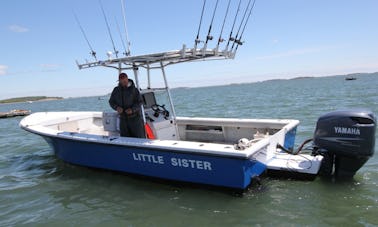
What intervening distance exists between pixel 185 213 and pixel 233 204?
0.70 metres

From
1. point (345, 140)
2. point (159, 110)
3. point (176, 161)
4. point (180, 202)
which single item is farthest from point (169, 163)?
point (345, 140)

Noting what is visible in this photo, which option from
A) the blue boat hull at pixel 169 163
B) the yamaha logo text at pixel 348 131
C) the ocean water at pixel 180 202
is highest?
the yamaha logo text at pixel 348 131

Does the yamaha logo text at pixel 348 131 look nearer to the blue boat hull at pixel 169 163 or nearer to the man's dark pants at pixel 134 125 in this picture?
the blue boat hull at pixel 169 163

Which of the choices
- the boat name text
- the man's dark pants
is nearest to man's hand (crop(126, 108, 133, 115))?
the man's dark pants

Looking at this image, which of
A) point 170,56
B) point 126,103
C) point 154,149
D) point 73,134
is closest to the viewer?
point 154,149

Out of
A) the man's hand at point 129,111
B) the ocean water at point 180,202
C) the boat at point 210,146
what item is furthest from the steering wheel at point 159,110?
the ocean water at point 180,202

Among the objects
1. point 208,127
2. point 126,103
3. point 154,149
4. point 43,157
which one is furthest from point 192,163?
point 43,157

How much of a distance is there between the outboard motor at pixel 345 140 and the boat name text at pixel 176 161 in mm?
1829

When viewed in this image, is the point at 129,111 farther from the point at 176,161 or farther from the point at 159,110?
the point at 176,161

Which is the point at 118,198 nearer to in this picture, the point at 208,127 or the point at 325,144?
the point at 208,127

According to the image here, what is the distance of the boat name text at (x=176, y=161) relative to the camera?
4.93 meters

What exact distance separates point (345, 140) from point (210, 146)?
1.94 meters

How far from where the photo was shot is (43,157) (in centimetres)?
870

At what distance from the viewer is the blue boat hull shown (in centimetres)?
474
